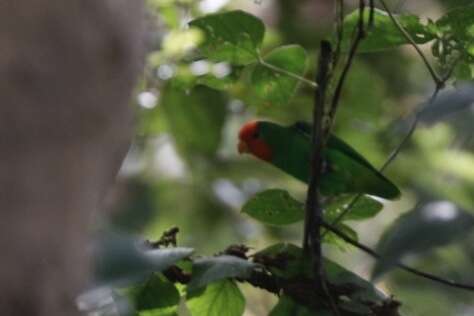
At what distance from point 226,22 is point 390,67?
1.31 metres

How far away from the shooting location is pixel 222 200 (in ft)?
6.04

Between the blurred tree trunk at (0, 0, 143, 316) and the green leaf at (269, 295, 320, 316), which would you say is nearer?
the blurred tree trunk at (0, 0, 143, 316)

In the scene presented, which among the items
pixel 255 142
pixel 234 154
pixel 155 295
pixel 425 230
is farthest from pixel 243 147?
pixel 234 154

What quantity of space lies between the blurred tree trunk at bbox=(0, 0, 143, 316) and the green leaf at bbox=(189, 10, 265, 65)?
31 cm

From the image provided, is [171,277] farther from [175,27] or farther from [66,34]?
[175,27]

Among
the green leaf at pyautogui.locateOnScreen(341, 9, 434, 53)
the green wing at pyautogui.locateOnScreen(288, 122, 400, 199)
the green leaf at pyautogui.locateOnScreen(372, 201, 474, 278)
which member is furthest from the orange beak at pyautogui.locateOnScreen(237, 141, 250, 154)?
the green leaf at pyautogui.locateOnScreen(372, 201, 474, 278)

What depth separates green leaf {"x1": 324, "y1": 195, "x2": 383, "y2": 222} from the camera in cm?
95

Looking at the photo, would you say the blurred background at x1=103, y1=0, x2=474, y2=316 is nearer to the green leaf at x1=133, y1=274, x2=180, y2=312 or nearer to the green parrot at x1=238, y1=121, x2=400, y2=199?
the green parrot at x1=238, y1=121, x2=400, y2=199

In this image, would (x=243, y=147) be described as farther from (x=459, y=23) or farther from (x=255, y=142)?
(x=459, y=23)

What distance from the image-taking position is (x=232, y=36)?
991 millimetres

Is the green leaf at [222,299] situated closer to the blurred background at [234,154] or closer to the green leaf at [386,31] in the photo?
the green leaf at [386,31]

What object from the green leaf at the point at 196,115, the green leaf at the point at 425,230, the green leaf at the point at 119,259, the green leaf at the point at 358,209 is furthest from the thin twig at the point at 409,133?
the green leaf at the point at 196,115

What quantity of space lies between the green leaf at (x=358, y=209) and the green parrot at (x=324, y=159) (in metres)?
0.01

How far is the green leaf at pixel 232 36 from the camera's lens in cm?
97
